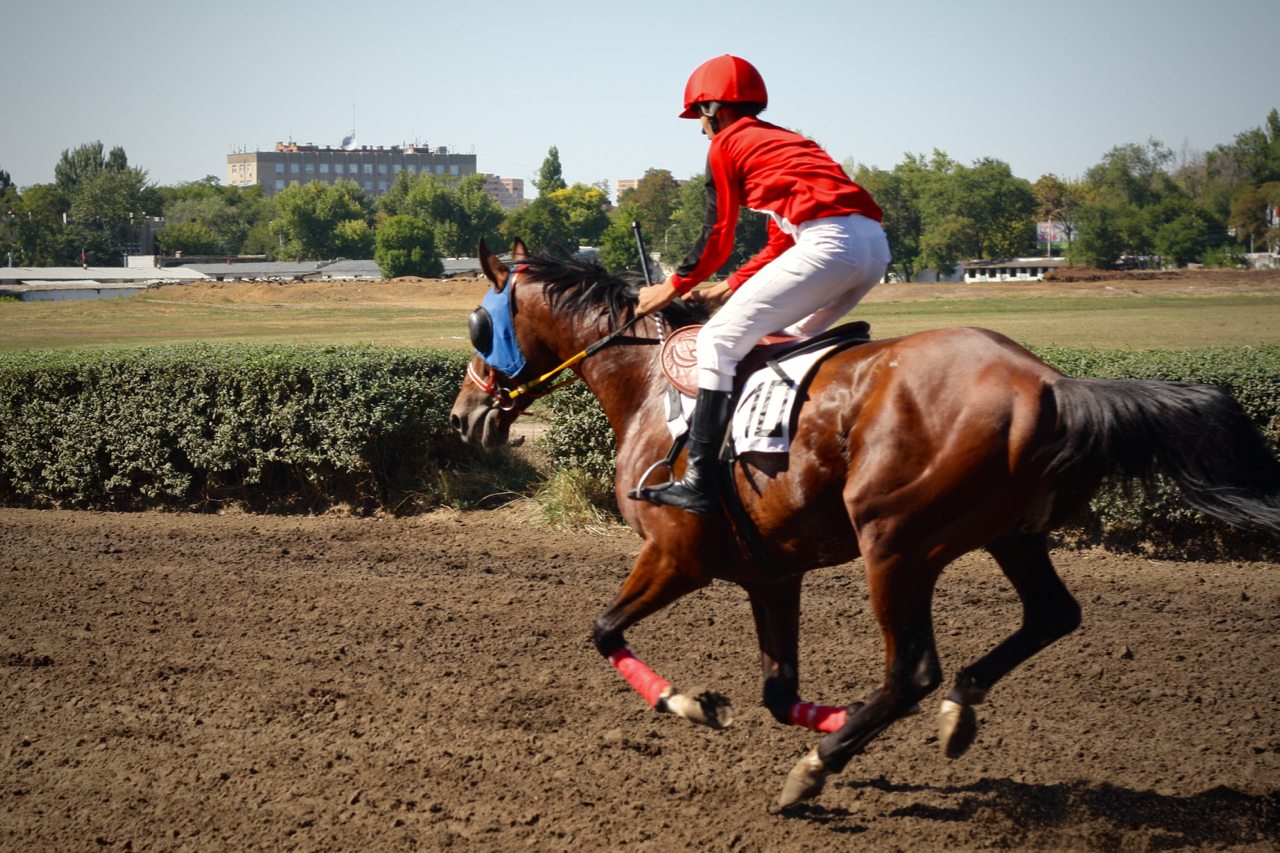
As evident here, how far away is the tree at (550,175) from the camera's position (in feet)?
451

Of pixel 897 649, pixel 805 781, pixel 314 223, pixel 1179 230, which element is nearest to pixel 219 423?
pixel 805 781

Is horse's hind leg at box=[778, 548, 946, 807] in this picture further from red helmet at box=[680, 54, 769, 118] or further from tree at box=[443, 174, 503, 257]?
tree at box=[443, 174, 503, 257]

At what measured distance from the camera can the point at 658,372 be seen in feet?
13.7

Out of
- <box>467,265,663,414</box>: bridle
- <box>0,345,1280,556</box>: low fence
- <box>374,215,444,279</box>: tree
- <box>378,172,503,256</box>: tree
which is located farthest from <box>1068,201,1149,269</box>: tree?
<box>467,265,663,414</box>: bridle

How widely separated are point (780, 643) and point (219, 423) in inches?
280

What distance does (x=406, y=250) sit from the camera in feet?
308

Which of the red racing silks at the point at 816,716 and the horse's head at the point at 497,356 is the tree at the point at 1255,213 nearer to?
the horse's head at the point at 497,356

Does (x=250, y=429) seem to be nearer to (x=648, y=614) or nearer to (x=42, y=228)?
(x=648, y=614)

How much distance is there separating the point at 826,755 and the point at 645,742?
1.08m

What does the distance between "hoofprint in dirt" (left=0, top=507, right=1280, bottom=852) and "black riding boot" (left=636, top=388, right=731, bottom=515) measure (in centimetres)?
117

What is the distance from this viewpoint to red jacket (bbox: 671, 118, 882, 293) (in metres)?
3.52

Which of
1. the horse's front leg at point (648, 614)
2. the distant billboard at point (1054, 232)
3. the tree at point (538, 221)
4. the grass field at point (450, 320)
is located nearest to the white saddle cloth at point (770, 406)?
the horse's front leg at point (648, 614)

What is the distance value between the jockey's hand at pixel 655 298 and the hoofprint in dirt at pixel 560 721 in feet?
6.16

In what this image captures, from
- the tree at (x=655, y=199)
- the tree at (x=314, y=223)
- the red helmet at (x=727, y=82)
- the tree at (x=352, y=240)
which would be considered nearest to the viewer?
the red helmet at (x=727, y=82)
